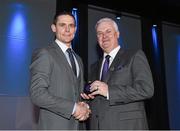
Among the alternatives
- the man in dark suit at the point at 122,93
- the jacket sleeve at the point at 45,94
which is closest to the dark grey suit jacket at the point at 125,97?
the man in dark suit at the point at 122,93

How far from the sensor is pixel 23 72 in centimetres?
308

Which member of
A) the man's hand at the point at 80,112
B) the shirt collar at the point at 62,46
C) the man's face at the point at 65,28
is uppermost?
the man's face at the point at 65,28

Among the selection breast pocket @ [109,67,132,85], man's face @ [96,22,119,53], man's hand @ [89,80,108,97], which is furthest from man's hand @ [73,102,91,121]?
man's face @ [96,22,119,53]

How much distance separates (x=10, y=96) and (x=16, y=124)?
0.32 m

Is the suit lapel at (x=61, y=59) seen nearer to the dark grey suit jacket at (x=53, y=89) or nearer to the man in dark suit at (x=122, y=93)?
the dark grey suit jacket at (x=53, y=89)

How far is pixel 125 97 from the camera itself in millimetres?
1651

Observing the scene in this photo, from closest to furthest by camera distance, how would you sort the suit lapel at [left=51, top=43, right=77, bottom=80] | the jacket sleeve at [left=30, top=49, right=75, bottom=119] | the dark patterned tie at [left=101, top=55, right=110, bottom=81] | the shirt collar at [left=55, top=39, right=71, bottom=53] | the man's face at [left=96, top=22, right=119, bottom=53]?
the jacket sleeve at [left=30, top=49, right=75, bottom=119] → the suit lapel at [left=51, top=43, right=77, bottom=80] → the shirt collar at [left=55, top=39, right=71, bottom=53] → the dark patterned tie at [left=101, top=55, right=110, bottom=81] → the man's face at [left=96, top=22, right=119, bottom=53]

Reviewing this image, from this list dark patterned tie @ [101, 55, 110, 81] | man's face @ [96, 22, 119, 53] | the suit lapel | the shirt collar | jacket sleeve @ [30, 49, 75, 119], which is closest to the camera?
jacket sleeve @ [30, 49, 75, 119]

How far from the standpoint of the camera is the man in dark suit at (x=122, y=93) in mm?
1652

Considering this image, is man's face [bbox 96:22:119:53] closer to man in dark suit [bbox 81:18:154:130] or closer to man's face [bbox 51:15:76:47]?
man in dark suit [bbox 81:18:154:130]

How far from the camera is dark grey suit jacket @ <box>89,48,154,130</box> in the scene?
1654 millimetres

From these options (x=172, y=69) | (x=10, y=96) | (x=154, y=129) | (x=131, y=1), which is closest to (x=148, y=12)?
(x=131, y=1)

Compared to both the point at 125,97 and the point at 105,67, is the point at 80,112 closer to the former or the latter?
the point at 125,97

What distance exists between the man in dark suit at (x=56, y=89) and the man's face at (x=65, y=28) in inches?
2.4
